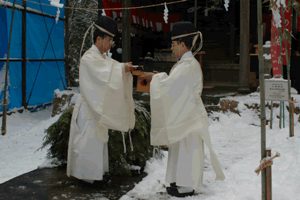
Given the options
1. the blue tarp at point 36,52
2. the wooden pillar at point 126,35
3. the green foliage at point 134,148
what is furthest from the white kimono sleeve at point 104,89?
the wooden pillar at point 126,35

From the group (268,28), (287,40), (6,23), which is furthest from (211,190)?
(268,28)

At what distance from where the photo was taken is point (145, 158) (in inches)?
233

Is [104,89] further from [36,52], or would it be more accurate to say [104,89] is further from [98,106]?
[36,52]

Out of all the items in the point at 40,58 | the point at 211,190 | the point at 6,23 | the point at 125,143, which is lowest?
the point at 211,190

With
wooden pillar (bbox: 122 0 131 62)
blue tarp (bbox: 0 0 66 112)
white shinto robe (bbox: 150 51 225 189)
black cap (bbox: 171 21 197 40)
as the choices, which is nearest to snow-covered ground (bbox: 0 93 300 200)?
white shinto robe (bbox: 150 51 225 189)

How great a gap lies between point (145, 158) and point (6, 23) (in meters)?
5.66

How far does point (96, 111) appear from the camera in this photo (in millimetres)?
4840

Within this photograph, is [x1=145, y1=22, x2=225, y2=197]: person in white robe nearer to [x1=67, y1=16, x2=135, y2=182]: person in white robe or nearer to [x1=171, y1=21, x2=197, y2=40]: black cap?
[x1=171, y1=21, x2=197, y2=40]: black cap

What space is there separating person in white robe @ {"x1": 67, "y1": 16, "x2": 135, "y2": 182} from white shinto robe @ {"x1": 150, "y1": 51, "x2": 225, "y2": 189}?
0.42 metres

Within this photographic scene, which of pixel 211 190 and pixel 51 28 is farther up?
pixel 51 28

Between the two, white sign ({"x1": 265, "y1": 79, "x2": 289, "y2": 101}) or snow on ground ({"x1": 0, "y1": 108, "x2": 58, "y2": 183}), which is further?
white sign ({"x1": 265, "y1": 79, "x2": 289, "y2": 101})

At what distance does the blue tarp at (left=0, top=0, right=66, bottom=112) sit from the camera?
33.1ft

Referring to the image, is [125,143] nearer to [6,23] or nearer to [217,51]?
[6,23]

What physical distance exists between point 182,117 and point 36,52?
794 cm
